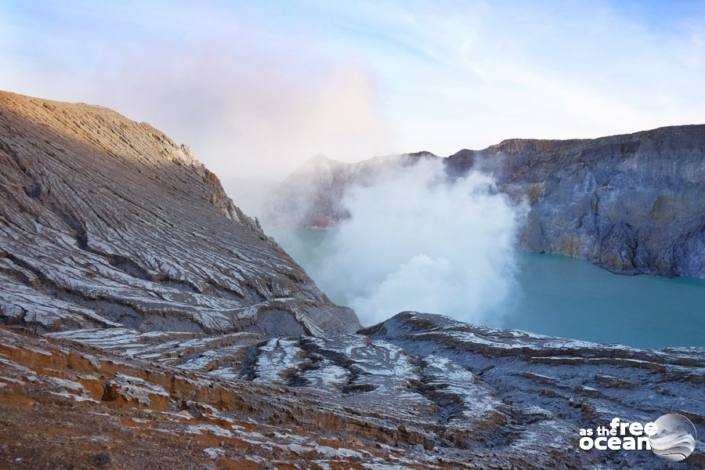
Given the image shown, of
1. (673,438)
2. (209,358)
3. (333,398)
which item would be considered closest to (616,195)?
(673,438)

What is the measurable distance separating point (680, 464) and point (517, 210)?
67.7 m

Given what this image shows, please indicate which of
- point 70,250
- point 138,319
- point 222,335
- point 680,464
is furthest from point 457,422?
point 70,250

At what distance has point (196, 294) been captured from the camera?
2078 cm

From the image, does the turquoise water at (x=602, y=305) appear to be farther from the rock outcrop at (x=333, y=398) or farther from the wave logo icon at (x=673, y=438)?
the wave logo icon at (x=673, y=438)

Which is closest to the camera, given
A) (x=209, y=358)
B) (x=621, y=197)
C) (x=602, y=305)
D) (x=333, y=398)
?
(x=333, y=398)

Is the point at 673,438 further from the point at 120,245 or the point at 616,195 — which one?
the point at 616,195

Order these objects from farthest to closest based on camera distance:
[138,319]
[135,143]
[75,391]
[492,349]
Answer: [135,143]
[492,349]
[138,319]
[75,391]

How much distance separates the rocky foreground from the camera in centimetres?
677

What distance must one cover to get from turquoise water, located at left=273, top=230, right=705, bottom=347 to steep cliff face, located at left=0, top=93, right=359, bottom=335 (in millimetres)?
17893

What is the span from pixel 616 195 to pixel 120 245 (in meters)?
59.3

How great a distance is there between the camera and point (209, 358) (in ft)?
49.3

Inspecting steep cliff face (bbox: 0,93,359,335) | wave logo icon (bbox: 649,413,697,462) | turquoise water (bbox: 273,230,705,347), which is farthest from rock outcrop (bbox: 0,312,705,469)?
turquoise water (bbox: 273,230,705,347)

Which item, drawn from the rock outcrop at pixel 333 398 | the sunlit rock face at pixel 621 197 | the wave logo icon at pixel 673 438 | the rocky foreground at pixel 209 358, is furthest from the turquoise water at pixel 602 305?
the wave logo icon at pixel 673 438

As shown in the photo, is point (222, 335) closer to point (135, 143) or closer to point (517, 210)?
point (135, 143)
